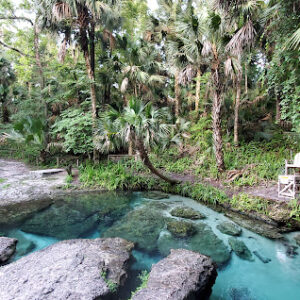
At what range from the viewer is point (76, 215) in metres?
7.38

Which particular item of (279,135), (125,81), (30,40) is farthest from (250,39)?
(30,40)

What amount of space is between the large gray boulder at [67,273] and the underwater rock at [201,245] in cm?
142

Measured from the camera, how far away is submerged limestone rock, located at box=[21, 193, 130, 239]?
6.31 m

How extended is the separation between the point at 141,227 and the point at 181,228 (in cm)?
131

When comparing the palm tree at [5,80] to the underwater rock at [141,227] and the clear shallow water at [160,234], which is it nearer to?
the clear shallow water at [160,234]

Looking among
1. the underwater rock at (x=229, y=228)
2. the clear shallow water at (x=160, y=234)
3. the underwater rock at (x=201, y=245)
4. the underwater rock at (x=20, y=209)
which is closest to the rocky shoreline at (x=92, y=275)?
the clear shallow water at (x=160, y=234)

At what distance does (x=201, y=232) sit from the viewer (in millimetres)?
6297

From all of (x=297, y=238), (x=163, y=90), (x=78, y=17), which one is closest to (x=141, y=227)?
(x=297, y=238)

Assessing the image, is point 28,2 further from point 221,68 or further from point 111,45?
point 221,68

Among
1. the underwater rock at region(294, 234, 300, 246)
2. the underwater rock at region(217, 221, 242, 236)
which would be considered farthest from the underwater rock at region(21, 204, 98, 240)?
the underwater rock at region(294, 234, 300, 246)

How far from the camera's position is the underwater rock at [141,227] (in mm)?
5742

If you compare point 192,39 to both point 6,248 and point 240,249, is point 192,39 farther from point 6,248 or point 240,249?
point 6,248

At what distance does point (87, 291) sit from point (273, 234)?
545cm

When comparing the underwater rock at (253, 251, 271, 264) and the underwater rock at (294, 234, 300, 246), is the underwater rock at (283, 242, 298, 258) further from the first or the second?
the underwater rock at (253, 251, 271, 264)
